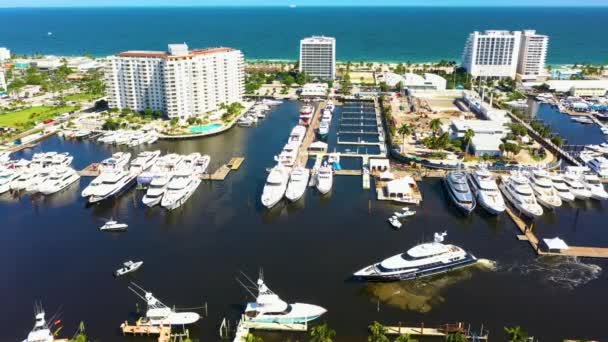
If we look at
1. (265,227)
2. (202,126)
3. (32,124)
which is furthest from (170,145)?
(265,227)

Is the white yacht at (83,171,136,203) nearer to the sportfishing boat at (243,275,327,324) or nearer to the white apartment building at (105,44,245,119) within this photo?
the sportfishing boat at (243,275,327,324)

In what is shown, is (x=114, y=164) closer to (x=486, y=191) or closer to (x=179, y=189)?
(x=179, y=189)

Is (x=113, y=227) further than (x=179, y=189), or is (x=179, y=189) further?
(x=179, y=189)

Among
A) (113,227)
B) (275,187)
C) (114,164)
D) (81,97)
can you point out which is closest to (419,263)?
(275,187)

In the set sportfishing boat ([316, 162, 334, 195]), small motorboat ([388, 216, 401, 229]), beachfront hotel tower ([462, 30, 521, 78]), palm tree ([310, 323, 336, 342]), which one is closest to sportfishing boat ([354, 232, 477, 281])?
small motorboat ([388, 216, 401, 229])

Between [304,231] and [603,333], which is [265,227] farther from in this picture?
[603,333]

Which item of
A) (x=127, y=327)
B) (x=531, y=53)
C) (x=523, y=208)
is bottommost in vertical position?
(x=127, y=327)

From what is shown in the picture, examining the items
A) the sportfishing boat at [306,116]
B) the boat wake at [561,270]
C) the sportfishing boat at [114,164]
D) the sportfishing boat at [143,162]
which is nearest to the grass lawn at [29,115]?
the sportfishing boat at [114,164]
